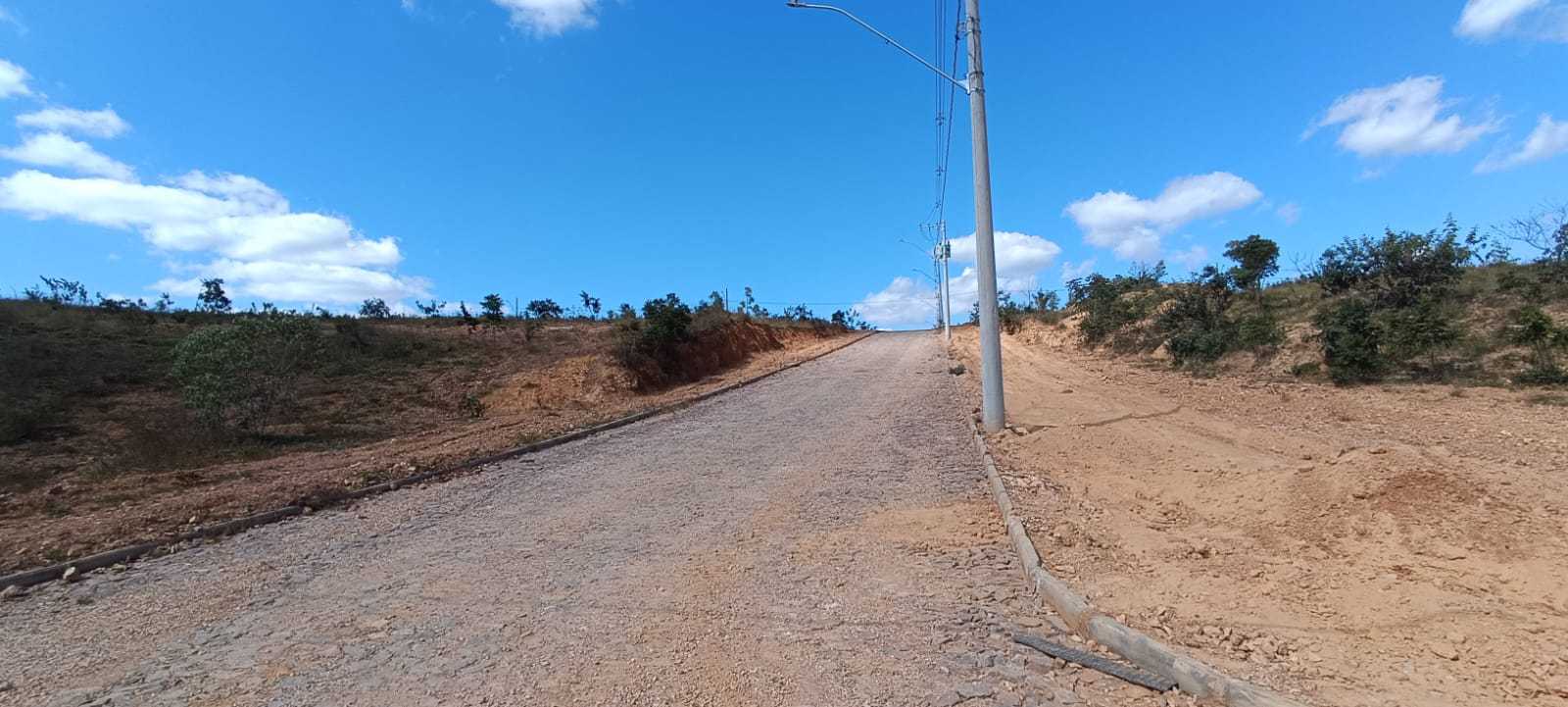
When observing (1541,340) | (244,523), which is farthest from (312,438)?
(1541,340)

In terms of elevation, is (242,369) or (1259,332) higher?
(242,369)

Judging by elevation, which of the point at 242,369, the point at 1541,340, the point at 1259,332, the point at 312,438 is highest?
the point at 242,369

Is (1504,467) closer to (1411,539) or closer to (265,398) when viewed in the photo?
(1411,539)

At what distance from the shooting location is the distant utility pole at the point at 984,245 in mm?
10992

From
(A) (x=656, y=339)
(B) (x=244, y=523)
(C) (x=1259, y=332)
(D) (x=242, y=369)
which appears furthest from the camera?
(A) (x=656, y=339)

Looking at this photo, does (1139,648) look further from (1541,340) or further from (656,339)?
(656,339)

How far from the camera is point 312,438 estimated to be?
1423 cm

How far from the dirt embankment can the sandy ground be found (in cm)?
851

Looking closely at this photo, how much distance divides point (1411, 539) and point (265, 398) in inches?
705

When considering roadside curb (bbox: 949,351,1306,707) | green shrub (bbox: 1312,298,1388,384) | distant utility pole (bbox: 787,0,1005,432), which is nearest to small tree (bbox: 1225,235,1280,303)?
green shrub (bbox: 1312,298,1388,384)

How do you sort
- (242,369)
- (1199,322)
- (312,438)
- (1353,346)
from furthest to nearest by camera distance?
(1199,322)
(242,369)
(312,438)
(1353,346)

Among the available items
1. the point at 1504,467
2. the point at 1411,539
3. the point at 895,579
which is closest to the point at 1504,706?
the point at 1411,539

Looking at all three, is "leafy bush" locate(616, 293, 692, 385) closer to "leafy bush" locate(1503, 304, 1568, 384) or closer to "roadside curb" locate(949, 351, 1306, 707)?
"roadside curb" locate(949, 351, 1306, 707)

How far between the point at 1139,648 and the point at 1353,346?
12.7 m
